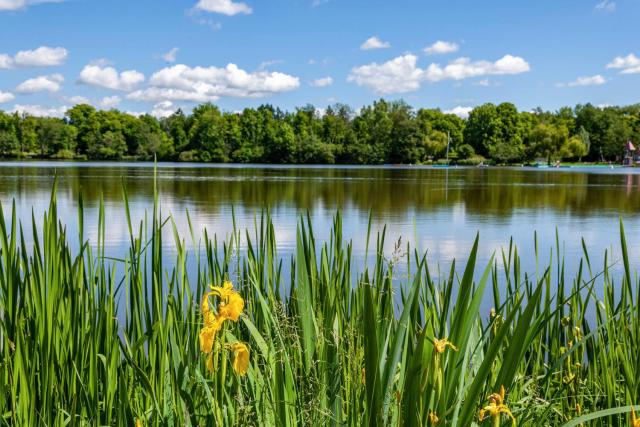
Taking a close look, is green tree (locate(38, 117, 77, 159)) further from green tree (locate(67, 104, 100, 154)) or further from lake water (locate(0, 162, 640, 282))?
lake water (locate(0, 162, 640, 282))

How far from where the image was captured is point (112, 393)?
2043 millimetres

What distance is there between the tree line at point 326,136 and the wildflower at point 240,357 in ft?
310

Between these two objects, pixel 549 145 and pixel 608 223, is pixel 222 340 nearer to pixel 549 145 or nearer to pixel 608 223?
pixel 608 223

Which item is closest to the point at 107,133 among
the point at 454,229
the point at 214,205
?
the point at 214,205

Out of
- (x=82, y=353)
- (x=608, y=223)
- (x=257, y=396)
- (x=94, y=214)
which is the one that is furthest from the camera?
(x=94, y=214)

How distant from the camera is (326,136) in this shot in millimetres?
104062

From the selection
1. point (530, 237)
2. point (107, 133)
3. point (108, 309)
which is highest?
point (107, 133)

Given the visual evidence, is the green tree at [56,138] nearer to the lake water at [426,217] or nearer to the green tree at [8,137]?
the green tree at [8,137]

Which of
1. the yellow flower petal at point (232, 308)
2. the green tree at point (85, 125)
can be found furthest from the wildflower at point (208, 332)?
the green tree at point (85, 125)

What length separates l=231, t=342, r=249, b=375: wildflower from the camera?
51.9 inches

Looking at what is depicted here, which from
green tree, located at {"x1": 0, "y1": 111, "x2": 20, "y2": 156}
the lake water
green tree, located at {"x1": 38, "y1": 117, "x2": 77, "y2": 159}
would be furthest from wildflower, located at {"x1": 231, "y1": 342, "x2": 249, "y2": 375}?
green tree, located at {"x1": 38, "y1": 117, "x2": 77, "y2": 159}

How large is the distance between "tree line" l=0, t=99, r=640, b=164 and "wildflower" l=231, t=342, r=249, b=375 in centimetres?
9434

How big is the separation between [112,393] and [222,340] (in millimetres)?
957

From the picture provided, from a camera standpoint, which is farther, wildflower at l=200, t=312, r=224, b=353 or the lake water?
the lake water
